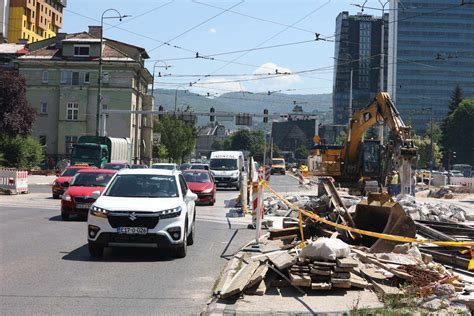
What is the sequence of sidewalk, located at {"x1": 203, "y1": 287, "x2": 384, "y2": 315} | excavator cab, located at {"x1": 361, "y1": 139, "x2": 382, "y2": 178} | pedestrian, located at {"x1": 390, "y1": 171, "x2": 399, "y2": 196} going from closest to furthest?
1. sidewalk, located at {"x1": 203, "y1": 287, "x2": 384, "y2": 315}
2. pedestrian, located at {"x1": 390, "y1": 171, "x2": 399, "y2": 196}
3. excavator cab, located at {"x1": 361, "y1": 139, "x2": 382, "y2": 178}

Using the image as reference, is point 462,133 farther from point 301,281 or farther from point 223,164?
point 301,281

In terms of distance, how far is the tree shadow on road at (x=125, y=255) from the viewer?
1114 cm

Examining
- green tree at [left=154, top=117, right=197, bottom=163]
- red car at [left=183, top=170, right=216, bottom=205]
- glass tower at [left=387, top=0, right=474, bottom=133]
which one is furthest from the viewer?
glass tower at [left=387, top=0, right=474, bottom=133]

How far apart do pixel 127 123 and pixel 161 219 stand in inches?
2357

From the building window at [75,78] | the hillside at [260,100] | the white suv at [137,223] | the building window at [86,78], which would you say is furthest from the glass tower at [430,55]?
the white suv at [137,223]

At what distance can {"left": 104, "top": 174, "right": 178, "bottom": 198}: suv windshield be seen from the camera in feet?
39.4

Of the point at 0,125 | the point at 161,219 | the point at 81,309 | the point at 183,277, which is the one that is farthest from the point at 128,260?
the point at 0,125

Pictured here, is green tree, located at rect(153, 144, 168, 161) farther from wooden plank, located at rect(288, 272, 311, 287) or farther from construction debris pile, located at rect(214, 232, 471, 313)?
wooden plank, located at rect(288, 272, 311, 287)

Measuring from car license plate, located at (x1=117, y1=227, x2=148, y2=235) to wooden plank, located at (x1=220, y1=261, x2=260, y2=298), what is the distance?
7.77 feet

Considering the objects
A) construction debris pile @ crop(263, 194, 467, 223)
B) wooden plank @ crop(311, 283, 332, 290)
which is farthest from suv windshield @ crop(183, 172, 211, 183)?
wooden plank @ crop(311, 283, 332, 290)

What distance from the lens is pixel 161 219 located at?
10969 mm

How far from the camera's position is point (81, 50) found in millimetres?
69875

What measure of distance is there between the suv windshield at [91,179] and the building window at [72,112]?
51.6 metres

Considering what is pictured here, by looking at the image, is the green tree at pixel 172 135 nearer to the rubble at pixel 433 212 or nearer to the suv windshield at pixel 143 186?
the rubble at pixel 433 212
